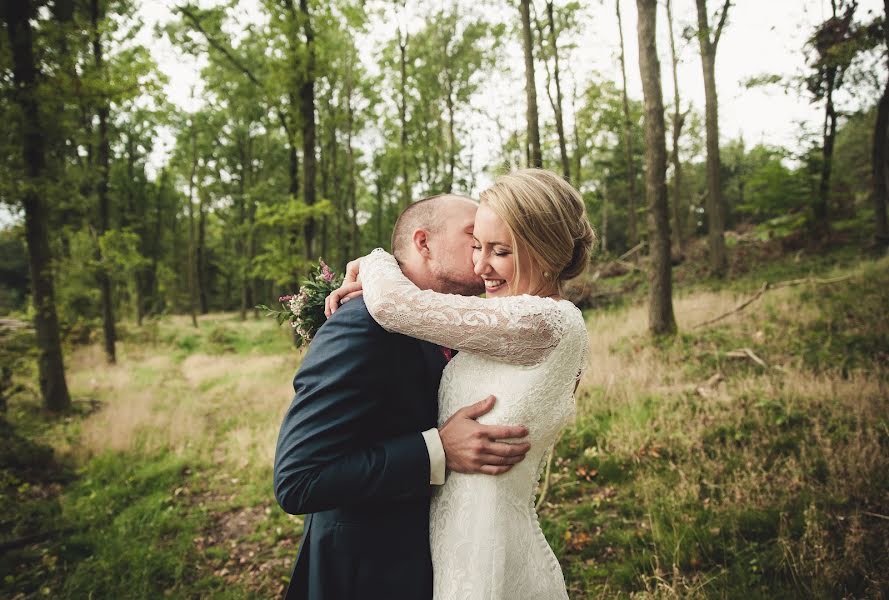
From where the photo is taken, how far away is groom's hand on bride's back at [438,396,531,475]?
4.99 ft

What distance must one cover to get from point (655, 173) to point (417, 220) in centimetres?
804

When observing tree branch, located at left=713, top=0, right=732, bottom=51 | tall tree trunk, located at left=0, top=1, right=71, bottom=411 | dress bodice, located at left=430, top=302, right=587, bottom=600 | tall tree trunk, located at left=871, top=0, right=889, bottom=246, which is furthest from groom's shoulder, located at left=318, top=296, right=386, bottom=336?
tall tree trunk, located at left=871, top=0, right=889, bottom=246

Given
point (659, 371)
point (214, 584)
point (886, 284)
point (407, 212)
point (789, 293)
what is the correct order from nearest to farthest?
point (407, 212) < point (214, 584) < point (659, 371) < point (886, 284) < point (789, 293)

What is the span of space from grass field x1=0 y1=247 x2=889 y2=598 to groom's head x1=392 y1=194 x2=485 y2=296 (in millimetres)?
2657

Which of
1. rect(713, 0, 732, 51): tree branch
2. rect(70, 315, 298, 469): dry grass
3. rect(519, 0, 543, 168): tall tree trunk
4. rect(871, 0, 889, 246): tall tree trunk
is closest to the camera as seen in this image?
rect(70, 315, 298, 469): dry grass

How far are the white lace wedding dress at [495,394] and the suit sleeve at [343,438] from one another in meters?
0.13

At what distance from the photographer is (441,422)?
5.77 feet

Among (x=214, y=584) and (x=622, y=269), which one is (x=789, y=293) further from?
(x=214, y=584)

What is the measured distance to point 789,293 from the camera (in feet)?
36.0

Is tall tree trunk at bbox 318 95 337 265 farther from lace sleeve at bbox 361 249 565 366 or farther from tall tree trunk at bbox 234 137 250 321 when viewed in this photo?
lace sleeve at bbox 361 249 565 366

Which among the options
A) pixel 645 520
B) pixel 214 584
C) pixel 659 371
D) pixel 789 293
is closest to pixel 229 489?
pixel 214 584

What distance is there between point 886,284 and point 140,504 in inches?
552

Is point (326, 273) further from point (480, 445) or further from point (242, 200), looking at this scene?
point (242, 200)

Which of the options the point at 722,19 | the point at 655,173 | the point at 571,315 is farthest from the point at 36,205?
the point at 722,19
